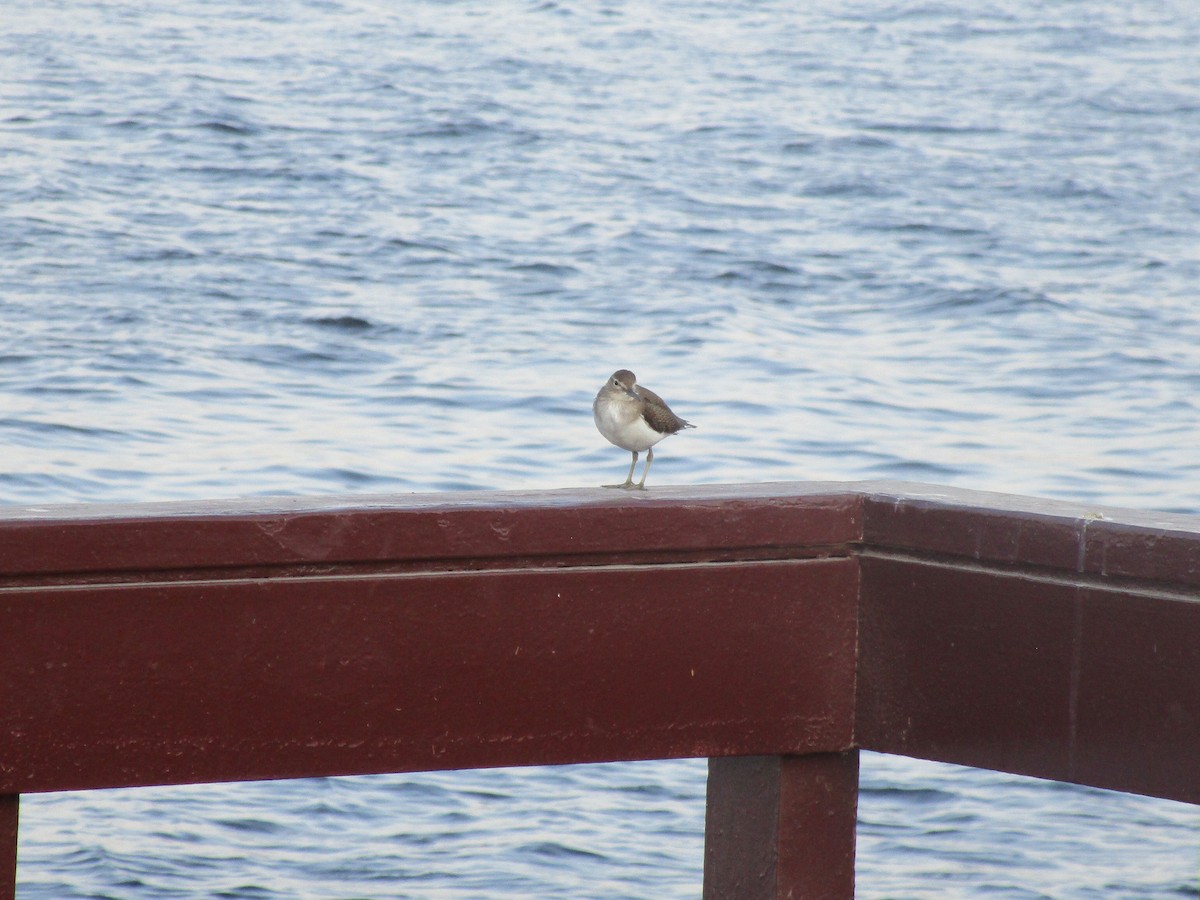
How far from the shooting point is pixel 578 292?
60.1ft

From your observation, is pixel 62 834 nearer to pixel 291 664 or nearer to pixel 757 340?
pixel 291 664

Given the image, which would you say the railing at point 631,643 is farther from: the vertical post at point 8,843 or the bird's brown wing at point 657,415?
the bird's brown wing at point 657,415

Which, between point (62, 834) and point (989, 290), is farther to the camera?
point (989, 290)

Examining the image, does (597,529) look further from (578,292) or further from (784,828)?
(578,292)

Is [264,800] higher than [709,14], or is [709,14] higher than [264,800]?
[709,14]

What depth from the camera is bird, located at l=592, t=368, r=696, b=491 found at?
3.97m

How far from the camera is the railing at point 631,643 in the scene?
2.20 meters

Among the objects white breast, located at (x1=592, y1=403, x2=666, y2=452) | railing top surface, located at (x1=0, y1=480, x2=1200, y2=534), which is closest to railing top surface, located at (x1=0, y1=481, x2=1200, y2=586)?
railing top surface, located at (x1=0, y1=480, x2=1200, y2=534)

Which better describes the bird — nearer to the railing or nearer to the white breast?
the white breast

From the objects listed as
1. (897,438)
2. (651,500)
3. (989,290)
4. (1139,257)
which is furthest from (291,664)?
(1139,257)

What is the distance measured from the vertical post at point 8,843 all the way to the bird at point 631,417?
6.44 ft

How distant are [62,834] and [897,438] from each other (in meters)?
8.98

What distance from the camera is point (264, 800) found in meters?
7.60

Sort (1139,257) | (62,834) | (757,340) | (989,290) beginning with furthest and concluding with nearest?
(1139,257), (989,290), (757,340), (62,834)
